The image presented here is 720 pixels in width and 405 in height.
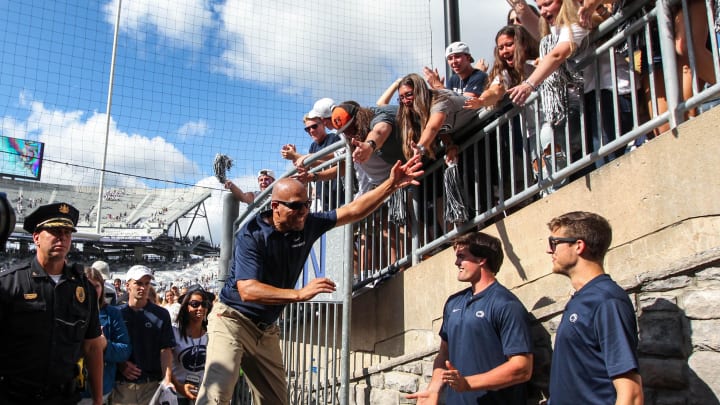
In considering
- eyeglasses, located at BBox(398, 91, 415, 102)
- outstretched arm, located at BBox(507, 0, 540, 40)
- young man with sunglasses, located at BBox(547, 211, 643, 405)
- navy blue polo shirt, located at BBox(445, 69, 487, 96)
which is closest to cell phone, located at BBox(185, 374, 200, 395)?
eyeglasses, located at BBox(398, 91, 415, 102)

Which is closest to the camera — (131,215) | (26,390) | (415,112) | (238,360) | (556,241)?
(556,241)

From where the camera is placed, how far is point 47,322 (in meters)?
3.62

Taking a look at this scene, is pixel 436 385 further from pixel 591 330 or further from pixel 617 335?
pixel 617 335

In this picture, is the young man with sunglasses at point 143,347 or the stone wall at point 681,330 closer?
the stone wall at point 681,330

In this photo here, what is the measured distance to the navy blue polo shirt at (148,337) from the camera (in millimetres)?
5625

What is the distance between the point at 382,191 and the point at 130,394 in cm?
310

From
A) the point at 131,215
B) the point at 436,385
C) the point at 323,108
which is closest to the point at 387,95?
the point at 323,108

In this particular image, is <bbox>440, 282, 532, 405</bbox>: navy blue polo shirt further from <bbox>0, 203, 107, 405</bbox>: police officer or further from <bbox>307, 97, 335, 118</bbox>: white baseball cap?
<bbox>307, 97, 335, 118</bbox>: white baseball cap

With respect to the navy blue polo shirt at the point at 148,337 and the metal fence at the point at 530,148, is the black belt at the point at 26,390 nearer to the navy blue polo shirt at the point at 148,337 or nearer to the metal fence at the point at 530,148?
the navy blue polo shirt at the point at 148,337

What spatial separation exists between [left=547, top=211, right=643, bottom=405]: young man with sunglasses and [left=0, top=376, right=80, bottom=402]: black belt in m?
2.83

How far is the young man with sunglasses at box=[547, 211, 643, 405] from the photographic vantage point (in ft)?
8.27

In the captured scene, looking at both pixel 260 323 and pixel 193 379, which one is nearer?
pixel 260 323

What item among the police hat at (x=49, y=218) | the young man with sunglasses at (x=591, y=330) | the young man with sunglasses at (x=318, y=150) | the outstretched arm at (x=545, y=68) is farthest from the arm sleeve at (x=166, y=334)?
the young man with sunglasses at (x=591, y=330)

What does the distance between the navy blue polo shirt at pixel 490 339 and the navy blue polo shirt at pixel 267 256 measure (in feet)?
4.61
